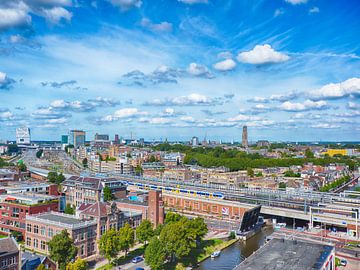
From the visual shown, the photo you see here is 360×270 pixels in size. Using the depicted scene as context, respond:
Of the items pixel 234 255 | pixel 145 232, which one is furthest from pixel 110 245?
pixel 234 255

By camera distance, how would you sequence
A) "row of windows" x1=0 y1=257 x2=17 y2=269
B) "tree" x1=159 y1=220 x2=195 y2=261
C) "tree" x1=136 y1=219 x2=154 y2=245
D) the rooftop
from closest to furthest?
"row of windows" x1=0 y1=257 x2=17 y2=269 < the rooftop < "tree" x1=159 y1=220 x2=195 y2=261 < "tree" x1=136 y1=219 x2=154 y2=245

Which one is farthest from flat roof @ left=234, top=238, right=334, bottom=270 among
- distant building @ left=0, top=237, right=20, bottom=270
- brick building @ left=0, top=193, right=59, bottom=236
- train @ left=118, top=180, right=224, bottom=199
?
train @ left=118, top=180, right=224, bottom=199

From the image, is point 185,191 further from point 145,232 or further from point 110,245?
point 110,245

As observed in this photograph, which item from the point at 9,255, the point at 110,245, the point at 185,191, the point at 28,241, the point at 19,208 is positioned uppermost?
the point at 19,208

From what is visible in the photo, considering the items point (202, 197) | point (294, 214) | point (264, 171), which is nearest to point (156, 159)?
point (264, 171)

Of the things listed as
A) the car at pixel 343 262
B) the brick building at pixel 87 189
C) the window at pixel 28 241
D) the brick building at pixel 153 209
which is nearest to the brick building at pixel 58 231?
the window at pixel 28 241

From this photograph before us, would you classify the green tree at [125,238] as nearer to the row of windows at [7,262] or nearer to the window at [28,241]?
the row of windows at [7,262]

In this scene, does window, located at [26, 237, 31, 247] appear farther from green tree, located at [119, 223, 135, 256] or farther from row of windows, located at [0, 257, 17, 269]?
green tree, located at [119, 223, 135, 256]

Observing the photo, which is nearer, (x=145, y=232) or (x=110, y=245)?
(x=110, y=245)
